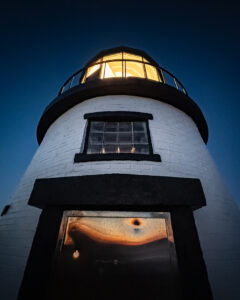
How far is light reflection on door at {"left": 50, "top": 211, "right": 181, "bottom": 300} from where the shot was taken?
2076mm

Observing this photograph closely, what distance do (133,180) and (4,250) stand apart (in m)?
3.04

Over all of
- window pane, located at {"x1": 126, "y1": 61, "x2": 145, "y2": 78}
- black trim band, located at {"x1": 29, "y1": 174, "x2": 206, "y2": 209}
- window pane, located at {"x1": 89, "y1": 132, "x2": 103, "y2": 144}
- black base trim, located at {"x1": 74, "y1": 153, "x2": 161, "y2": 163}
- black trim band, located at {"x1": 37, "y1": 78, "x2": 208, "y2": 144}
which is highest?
window pane, located at {"x1": 126, "y1": 61, "x2": 145, "y2": 78}

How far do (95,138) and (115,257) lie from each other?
2.82 meters

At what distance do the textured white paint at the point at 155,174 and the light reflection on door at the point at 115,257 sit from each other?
924mm

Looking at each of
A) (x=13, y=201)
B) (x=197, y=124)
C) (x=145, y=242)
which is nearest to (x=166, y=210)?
(x=145, y=242)

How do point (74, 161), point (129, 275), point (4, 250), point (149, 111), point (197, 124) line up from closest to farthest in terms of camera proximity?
point (129, 275) → point (4, 250) → point (74, 161) → point (149, 111) → point (197, 124)

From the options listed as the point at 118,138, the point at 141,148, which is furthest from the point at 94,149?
the point at 141,148

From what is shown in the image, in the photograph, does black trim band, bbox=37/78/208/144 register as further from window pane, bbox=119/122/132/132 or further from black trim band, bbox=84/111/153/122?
window pane, bbox=119/122/132/132

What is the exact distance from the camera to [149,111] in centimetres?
455

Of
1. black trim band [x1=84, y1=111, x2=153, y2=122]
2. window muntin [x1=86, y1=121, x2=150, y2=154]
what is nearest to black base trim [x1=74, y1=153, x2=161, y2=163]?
window muntin [x1=86, y1=121, x2=150, y2=154]

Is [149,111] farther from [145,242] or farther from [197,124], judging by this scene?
[145,242]

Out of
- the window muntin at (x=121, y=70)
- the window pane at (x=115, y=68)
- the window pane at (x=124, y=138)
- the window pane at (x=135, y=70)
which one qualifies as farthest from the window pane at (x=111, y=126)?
the window pane at (x=115, y=68)

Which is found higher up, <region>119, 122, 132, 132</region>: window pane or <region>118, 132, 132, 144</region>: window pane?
<region>119, 122, 132, 132</region>: window pane

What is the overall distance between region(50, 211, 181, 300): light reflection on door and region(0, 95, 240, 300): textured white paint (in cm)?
92
